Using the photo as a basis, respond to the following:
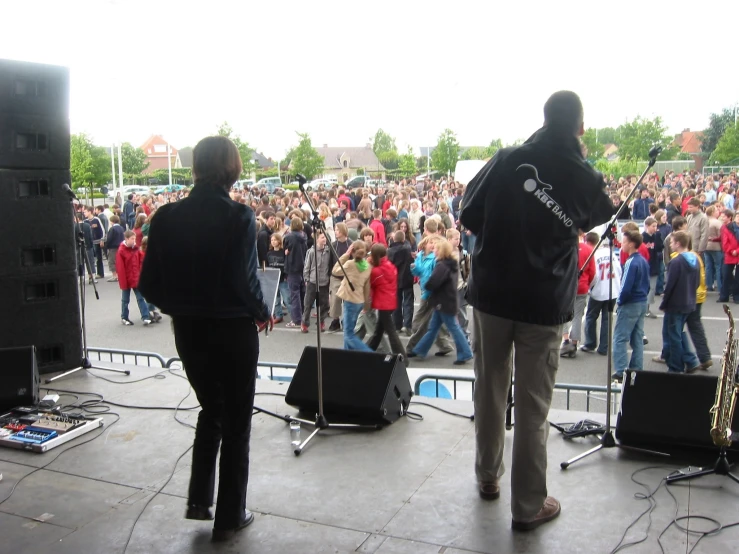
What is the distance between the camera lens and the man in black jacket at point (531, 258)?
10.1ft

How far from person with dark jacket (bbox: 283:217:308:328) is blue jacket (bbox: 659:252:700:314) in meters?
5.71

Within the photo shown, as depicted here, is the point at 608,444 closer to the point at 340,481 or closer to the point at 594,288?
the point at 340,481

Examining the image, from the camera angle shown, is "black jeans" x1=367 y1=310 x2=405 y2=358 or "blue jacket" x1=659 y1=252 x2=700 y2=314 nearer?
"blue jacket" x1=659 y1=252 x2=700 y2=314

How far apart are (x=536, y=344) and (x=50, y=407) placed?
4.13 metres

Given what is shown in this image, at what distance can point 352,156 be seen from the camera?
10094 centimetres

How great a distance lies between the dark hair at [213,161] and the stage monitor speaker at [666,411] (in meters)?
2.81

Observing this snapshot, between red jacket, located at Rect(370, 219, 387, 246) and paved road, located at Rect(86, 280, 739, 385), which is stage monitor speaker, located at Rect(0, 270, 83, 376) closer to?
paved road, located at Rect(86, 280, 739, 385)

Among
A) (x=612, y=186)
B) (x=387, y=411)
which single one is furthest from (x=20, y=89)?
(x=612, y=186)

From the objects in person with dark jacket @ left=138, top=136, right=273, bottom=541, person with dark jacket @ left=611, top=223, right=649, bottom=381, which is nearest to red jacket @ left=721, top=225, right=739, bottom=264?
person with dark jacket @ left=611, top=223, right=649, bottom=381

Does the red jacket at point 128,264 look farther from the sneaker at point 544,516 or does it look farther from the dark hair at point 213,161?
the sneaker at point 544,516

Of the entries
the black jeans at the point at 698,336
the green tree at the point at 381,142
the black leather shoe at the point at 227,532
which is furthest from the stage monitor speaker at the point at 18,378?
the green tree at the point at 381,142

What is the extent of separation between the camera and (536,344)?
3127mm

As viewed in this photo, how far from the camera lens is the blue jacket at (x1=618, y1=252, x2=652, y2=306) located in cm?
765

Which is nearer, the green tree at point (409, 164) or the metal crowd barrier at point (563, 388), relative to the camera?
the metal crowd barrier at point (563, 388)
